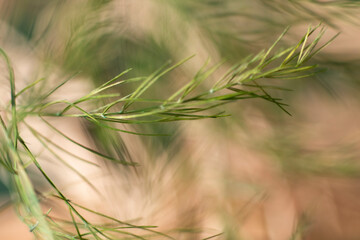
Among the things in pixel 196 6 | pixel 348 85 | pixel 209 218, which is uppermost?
pixel 196 6

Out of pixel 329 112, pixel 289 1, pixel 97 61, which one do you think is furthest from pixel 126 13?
pixel 329 112

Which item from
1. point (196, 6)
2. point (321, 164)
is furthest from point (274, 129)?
point (196, 6)

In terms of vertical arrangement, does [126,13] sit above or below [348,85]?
above

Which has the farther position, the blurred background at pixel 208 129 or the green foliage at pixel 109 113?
the blurred background at pixel 208 129

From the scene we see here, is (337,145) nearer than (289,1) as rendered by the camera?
No

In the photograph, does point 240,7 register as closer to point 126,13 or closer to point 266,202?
point 126,13

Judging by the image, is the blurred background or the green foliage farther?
the blurred background

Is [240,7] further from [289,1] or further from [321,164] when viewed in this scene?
[321,164]
